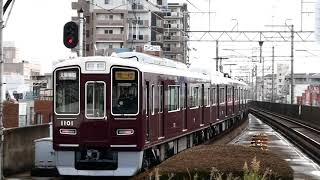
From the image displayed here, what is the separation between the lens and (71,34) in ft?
54.6

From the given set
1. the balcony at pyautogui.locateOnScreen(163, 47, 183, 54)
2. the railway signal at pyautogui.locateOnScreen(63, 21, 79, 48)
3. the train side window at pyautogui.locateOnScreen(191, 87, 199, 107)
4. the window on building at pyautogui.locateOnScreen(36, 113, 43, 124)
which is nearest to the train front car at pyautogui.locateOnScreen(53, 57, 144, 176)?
the railway signal at pyautogui.locateOnScreen(63, 21, 79, 48)

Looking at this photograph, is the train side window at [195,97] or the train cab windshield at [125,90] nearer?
the train cab windshield at [125,90]

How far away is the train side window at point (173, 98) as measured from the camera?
17297mm

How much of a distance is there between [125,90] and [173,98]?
4.21 m

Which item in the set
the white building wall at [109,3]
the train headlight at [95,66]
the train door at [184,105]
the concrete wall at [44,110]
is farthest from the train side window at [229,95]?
the white building wall at [109,3]

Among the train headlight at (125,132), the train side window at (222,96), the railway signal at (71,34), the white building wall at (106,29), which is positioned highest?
the white building wall at (106,29)

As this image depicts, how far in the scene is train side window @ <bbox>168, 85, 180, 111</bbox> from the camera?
17297 millimetres

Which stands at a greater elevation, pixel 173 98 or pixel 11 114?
pixel 173 98

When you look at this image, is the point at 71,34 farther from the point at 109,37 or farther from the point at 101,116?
the point at 109,37

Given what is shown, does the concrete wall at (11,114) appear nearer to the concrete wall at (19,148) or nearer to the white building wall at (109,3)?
the concrete wall at (19,148)

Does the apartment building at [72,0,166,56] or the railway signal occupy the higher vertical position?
the apartment building at [72,0,166,56]

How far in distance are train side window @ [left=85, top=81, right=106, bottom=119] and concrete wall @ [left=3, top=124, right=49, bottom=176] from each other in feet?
7.41

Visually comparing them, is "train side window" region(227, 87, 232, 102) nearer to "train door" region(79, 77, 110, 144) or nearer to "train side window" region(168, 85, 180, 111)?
"train side window" region(168, 85, 180, 111)

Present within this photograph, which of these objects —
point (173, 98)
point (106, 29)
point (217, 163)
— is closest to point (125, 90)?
point (217, 163)
